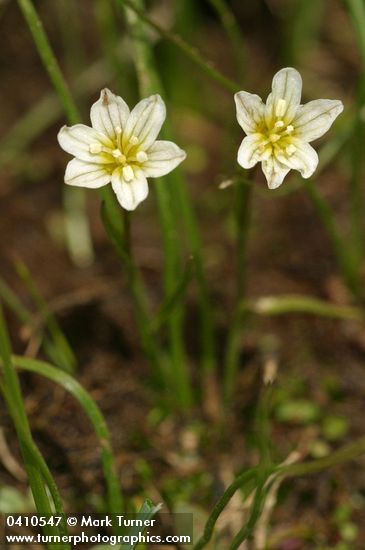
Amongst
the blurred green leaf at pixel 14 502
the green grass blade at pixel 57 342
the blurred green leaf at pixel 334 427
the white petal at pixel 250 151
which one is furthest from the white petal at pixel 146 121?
the blurred green leaf at pixel 334 427

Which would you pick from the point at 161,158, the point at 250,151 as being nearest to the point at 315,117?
the point at 250,151

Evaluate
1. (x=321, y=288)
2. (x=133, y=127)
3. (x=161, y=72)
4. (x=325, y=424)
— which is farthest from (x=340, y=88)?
(x=133, y=127)

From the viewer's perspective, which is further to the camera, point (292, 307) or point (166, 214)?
point (292, 307)

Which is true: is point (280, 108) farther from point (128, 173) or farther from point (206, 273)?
point (206, 273)

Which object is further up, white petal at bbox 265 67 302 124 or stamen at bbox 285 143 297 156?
white petal at bbox 265 67 302 124

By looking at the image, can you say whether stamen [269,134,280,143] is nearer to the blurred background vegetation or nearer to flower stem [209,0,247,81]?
the blurred background vegetation

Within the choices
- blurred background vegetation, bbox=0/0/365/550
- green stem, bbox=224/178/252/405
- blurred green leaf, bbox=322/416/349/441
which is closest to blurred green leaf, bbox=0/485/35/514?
blurred background vegetation, bbox=0/0/365/550

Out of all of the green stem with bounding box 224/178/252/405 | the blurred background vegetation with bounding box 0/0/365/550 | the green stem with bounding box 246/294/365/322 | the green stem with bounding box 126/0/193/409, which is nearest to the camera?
the green stem with bounding box 224/178/252/405
